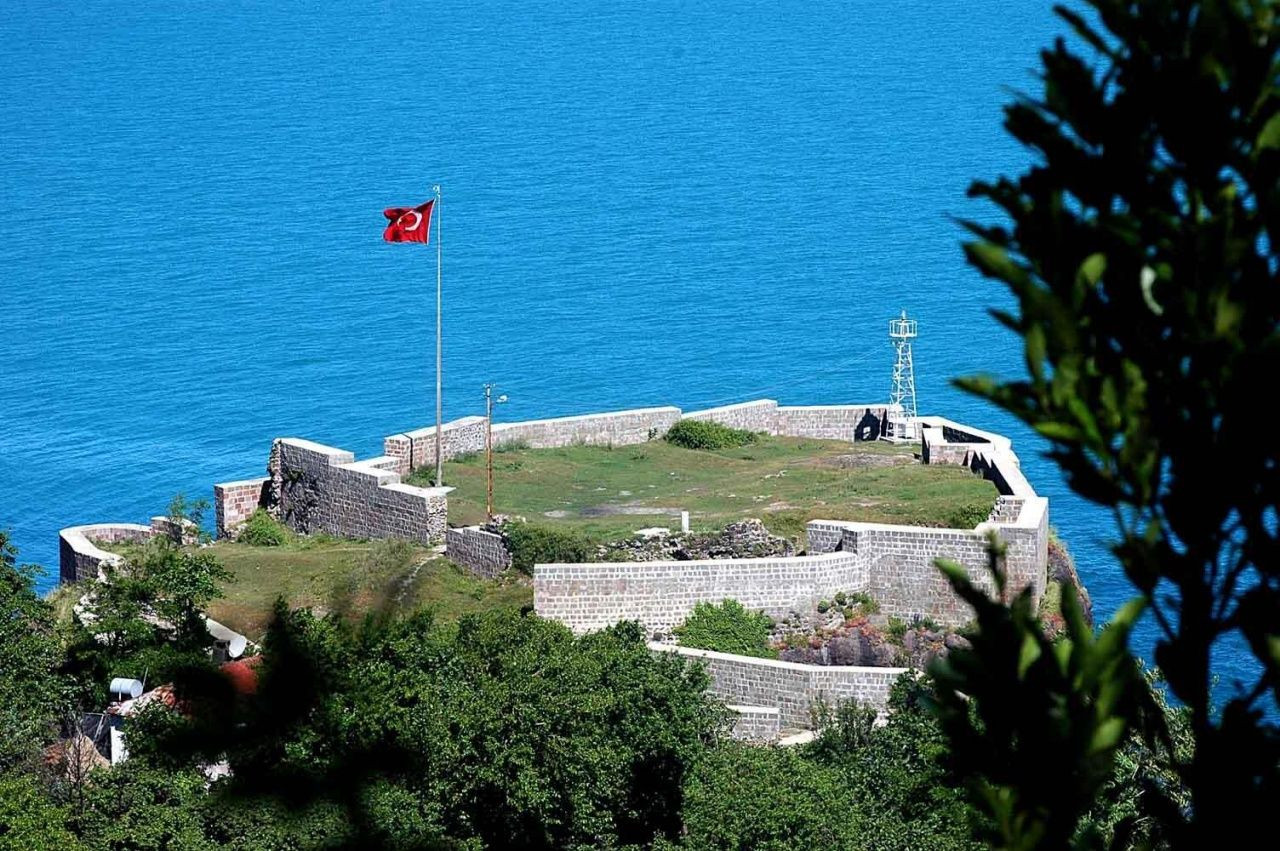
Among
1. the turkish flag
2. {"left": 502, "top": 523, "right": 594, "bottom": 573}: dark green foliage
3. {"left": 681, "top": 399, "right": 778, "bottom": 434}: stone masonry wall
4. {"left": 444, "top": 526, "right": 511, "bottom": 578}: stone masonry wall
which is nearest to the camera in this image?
{"left": 502, "top": 523, "right": 594, "bottom": 573}: dark green foliage

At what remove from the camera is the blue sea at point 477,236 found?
79.3 metres

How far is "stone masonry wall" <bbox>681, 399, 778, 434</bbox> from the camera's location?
44.6 m

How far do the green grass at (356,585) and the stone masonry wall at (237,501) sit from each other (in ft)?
12.8

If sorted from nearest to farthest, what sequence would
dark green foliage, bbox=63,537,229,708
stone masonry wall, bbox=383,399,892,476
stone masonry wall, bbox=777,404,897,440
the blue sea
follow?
dark green foliage, bbox=63,537,229,708 → stone masonry wall, bbox=383,399,892,476 → stone masonry wall, bbox=777,404,897,440 → the blue sea

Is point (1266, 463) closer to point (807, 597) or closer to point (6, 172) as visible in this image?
point (807, 597)

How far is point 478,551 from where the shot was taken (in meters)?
35.7

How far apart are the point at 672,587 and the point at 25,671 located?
10.1 m

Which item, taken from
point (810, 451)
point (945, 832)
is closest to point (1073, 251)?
point (945, 832)

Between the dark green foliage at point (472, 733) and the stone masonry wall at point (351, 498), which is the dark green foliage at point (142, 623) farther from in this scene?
the dark green foliage at point (472, 733)

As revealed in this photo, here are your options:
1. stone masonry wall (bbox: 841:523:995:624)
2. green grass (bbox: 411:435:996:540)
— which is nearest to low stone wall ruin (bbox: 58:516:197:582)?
green grass (bbox: 411:435:996:540)

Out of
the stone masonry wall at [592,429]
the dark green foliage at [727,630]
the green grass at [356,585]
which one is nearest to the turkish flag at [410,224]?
the stone masonry wall at [592,429]

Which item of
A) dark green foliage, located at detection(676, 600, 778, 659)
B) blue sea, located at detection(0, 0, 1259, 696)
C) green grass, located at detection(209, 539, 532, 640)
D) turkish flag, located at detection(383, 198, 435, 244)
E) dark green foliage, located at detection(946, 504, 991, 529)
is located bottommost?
dark green foliage, located at detection(676, 600, 778, 659)

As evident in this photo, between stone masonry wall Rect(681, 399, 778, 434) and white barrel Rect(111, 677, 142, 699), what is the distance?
1538 cm

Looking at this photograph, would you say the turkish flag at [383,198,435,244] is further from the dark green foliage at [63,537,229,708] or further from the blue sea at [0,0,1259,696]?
the blue sea at [0,0,1259,696]
